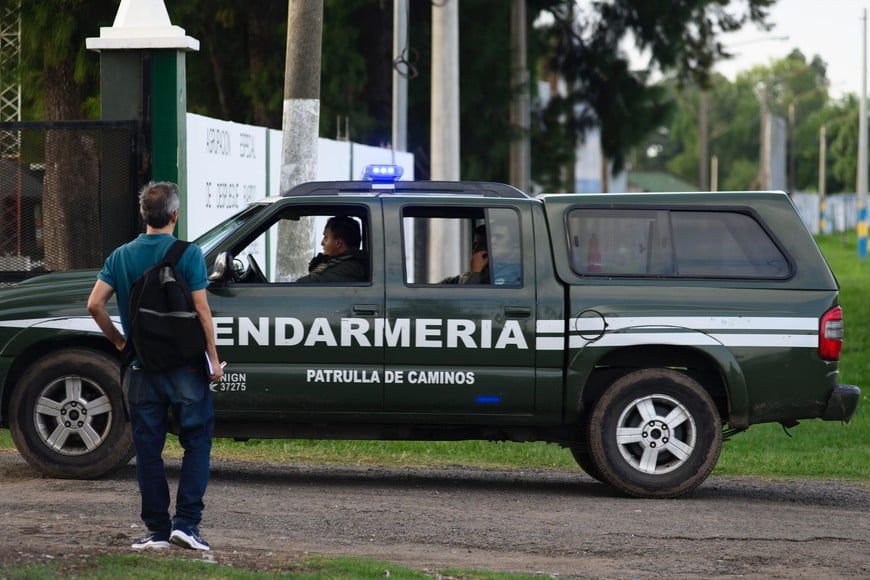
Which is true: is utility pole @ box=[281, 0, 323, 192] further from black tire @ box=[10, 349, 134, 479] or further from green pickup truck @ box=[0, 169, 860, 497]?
black tire @ box=[10, 349, 134, 479]

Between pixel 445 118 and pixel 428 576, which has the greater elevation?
pixel 445 118

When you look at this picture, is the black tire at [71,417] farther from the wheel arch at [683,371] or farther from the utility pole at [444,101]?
the utility pole at [444,101]

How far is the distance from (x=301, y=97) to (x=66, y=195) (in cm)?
206

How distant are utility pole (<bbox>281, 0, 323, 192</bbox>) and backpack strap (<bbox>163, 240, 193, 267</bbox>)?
224 inches

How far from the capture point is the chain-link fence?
11648 millimetres

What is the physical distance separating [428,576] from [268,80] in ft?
51.9

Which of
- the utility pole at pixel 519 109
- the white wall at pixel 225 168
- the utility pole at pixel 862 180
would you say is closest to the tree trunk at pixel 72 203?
the white wall at pixel 225 168

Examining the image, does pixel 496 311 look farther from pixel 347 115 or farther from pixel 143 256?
pixel 347 115

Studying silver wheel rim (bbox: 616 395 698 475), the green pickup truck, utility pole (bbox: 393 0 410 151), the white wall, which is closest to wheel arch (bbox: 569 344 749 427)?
the green pickup truck

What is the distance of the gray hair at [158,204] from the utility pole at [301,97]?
561 cm

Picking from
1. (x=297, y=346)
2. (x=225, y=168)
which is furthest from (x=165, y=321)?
(x=225, y=168)

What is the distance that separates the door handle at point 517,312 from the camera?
8805mm

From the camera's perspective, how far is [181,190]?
12.2 metres

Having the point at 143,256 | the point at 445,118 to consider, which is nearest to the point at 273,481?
the point at 143,256
